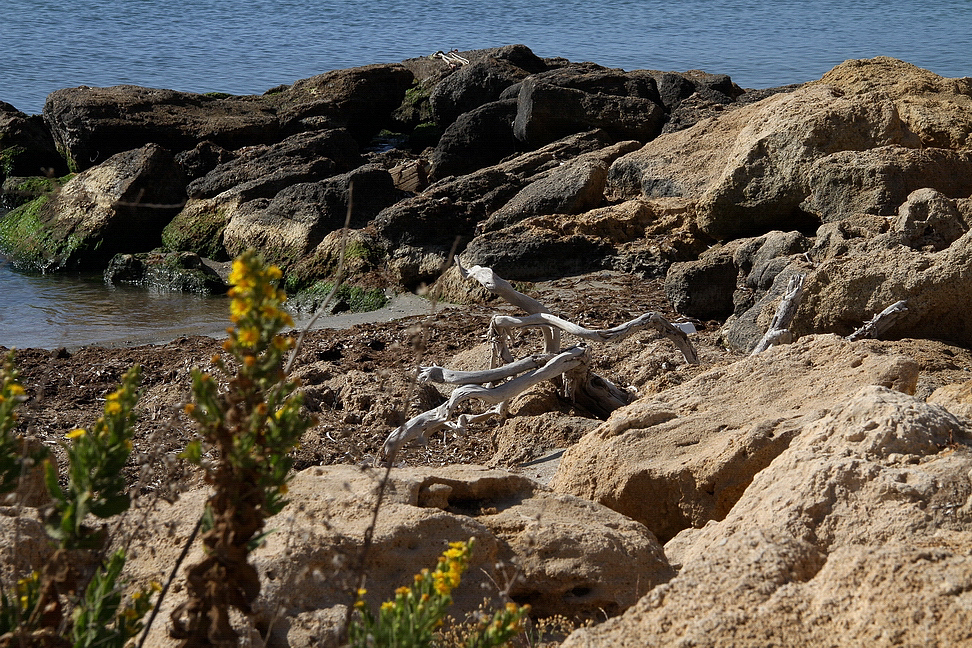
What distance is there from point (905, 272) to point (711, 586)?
4.75m

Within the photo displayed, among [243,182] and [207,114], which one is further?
[207,114]

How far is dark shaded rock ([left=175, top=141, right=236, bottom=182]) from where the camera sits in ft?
52.2

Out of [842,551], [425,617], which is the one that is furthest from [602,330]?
[425,617]

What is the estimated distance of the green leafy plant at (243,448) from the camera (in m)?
2.00

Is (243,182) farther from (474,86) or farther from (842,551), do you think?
(842,551)

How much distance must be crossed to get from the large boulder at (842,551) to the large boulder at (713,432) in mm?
528

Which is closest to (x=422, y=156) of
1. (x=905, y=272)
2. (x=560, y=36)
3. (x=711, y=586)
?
(x=905, y=272)

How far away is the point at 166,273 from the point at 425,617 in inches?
480

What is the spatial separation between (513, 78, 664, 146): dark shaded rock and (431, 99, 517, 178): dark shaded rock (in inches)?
11.2

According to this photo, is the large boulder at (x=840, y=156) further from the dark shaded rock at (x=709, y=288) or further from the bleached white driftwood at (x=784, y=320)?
the bleached white driftwood at (x=784, y=320)

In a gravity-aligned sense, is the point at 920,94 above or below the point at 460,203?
above

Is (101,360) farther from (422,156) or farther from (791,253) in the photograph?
(422,156)

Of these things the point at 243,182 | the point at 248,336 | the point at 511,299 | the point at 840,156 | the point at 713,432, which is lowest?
the point at 243,182

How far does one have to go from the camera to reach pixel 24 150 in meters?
19.3
